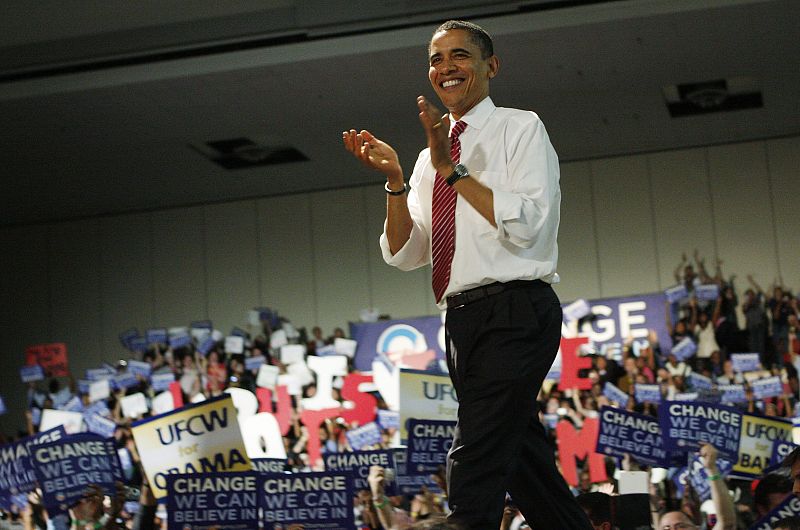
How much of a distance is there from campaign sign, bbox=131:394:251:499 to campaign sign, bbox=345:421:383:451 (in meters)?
2.54

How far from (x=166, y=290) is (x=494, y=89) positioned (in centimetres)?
639

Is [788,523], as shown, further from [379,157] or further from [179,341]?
[179,341]

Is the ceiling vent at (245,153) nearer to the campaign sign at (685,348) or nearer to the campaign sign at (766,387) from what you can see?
the campaign sign at (685,348)

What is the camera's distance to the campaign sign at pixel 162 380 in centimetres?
1088

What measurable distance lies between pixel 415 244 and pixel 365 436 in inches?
207

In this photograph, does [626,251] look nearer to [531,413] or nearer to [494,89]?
[494,89]

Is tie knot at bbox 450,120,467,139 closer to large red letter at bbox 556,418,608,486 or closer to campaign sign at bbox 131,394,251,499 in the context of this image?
campaign sign at bbox 131,394,251,499

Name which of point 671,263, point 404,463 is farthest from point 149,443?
point 671,263

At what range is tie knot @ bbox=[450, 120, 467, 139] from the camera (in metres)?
2.63

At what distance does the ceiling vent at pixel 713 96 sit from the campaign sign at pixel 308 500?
794 centimetres

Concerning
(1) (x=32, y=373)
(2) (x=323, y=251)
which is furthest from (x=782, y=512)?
(2) (x=323, y=251)

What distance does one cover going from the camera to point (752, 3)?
30.5ft

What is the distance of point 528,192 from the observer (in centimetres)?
247

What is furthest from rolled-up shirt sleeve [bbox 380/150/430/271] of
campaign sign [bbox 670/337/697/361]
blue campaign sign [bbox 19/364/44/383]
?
blue campaign sign [bbox 19/364/44/383]
